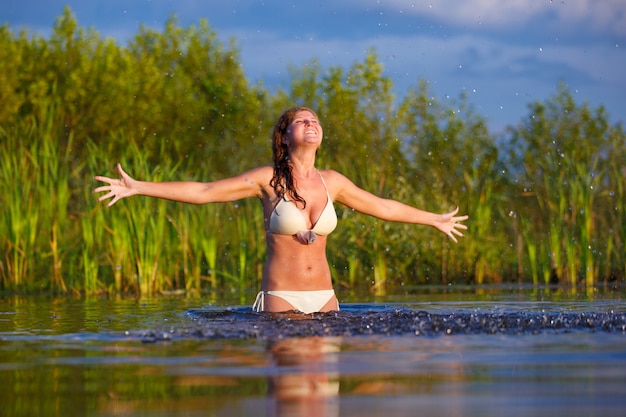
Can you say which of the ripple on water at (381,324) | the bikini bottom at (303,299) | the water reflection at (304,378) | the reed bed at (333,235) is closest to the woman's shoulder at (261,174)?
the bikini bottom at (303,299)

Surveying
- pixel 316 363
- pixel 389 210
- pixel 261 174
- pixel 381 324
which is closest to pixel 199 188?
pixel 261 174

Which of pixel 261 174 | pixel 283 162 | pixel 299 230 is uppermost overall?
pixel 283 162

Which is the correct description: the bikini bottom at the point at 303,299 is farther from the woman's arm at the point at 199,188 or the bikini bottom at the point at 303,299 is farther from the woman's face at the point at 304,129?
the woman's face at the point at 304,129

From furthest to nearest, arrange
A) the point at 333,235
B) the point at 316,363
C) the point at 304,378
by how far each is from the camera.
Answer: the point at 333,235 < the point at 316,363 < the point at 304,378

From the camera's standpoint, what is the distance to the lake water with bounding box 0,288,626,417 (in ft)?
13.9

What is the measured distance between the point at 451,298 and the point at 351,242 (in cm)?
285

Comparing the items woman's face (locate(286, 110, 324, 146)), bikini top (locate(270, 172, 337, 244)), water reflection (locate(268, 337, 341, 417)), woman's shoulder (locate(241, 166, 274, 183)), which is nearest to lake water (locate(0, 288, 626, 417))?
water reflection (locate(268, 337, 341, 417))

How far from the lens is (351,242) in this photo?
47.1 feet

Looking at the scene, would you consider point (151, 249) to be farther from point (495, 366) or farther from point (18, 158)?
point (495, 366)

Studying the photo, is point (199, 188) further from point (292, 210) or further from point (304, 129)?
point (304, 129)

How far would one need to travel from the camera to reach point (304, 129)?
28.4 feet

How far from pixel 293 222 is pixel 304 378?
12.3 feet

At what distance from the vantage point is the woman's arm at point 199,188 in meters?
8.24

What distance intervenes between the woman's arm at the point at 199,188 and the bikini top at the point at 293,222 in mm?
268
